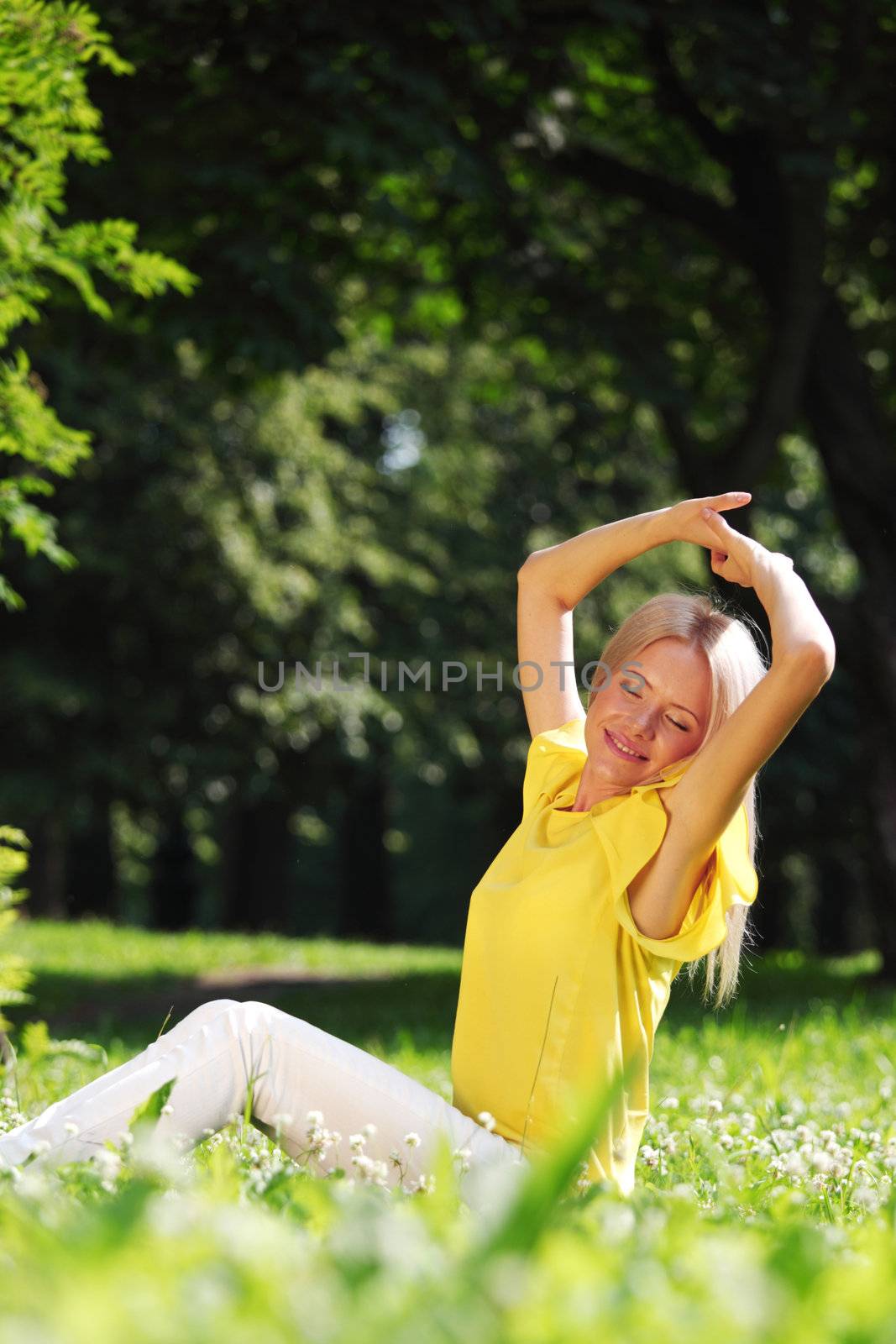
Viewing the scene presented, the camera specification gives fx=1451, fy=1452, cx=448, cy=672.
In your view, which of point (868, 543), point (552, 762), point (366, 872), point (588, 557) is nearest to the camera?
point (552, 762)

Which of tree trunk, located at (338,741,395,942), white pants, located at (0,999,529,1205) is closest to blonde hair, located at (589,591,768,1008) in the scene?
white pants, located at (0,999,529,1205)

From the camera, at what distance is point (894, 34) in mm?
9453

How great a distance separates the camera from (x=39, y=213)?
487cm

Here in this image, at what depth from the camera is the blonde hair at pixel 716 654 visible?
327cm

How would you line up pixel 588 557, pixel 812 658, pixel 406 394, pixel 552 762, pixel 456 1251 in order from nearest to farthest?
pixel 456 1251
pixel 812 658
pixel 552 762
pixel 588 557
pixel 406 394

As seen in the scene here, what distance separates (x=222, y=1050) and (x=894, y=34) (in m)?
8.83

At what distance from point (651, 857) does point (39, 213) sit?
3215mm

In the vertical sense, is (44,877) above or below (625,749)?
below

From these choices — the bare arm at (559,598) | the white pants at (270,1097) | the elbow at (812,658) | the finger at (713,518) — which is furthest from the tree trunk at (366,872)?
the elbow at (812,658)

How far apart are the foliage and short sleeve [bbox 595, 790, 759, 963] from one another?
2585 millimetres

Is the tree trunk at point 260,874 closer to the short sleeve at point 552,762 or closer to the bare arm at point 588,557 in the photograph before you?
the bare arm at point 588,557

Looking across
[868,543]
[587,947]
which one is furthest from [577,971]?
[868,543]

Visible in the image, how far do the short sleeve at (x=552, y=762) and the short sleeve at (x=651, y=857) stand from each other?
412 millimetres

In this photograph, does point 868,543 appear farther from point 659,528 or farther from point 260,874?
point 260,874
